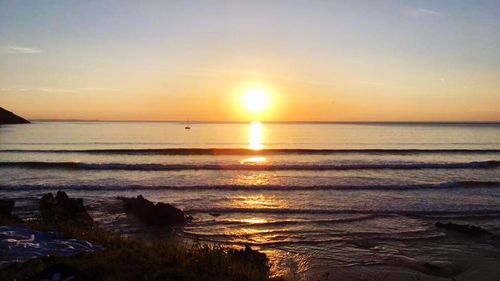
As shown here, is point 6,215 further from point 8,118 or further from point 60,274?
point 8,118

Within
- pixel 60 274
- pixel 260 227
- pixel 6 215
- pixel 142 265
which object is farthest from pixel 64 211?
pixel 60 274

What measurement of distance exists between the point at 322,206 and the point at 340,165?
15763 millimetres

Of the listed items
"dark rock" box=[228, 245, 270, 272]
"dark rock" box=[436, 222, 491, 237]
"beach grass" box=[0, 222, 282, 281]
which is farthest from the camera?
"dark rock" box=[436, 222, 491, 237]

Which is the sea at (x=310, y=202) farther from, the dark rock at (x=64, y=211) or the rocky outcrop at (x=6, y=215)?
the rocky outcrop at (x=6, y=215)

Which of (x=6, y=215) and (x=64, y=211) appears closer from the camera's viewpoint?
(x=6, y=215)

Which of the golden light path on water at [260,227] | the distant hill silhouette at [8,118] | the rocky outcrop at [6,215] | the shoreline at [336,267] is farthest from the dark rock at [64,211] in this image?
the distant hill silhouette at [8,118]

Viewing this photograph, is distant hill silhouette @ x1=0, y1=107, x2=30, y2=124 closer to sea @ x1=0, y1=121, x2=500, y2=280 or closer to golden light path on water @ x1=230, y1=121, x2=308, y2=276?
sea @ x1=0, y1=121, x2=500, y2=280

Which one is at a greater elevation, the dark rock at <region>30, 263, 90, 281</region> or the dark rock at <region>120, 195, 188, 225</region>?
the dark rock at <region>30, 263, 90, 281</region>

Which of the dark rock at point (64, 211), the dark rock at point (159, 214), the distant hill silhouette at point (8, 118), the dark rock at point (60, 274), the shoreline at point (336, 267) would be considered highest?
the distant hill silhouette at point (8, 118)

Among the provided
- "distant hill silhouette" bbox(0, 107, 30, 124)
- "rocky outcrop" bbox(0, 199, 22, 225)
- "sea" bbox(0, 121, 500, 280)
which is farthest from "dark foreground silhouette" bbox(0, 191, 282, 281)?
"distant hill silhouette" bbox(0, 107, 30, 124)

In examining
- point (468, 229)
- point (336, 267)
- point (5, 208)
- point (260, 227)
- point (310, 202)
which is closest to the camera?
point (336, 267)

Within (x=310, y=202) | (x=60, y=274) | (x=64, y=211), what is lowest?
(x=310, y=202)

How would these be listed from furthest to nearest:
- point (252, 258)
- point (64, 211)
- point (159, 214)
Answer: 1. point (159, 214)
2. point (64, 211)
3. point (252, 258)

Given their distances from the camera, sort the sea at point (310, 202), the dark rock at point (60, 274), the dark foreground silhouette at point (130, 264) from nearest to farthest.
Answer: the dark rock at point (60, 274)
the dark foreground silhouette at point (130, 264)
the sea at point (310, 202)
